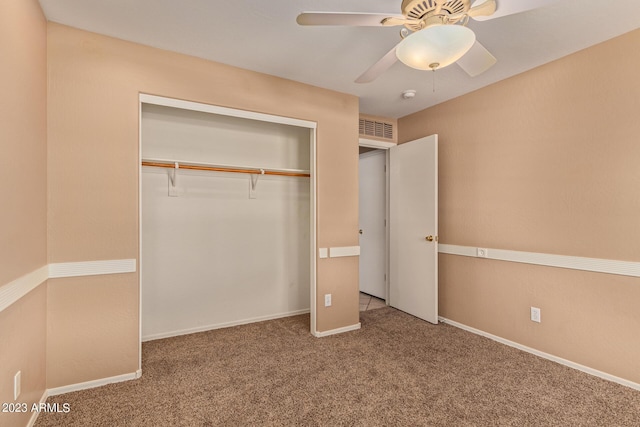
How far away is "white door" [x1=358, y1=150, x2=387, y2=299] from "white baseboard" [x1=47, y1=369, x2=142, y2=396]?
310 centimetres

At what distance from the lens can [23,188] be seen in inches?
66.1

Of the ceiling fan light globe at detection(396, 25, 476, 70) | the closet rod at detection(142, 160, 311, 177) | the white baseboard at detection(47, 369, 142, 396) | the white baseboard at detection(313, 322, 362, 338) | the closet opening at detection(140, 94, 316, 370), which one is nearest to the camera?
the ceiling fan light globe at detection(396, 25, 476, 70)

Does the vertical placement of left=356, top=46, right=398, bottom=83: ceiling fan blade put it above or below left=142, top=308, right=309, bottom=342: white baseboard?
above

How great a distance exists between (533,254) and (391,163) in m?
1.90

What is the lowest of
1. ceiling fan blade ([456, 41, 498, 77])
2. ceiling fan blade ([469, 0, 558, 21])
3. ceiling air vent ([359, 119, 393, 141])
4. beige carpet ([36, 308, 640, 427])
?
beige carpet ([36, 308, 640, 427])

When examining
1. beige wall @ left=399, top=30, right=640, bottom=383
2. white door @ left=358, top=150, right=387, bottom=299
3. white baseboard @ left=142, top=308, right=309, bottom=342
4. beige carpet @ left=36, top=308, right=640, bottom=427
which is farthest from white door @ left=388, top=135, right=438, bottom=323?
white baseboard @ left=142, top=308, right=309, bottom=342

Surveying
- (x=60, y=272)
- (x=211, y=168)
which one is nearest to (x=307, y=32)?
(x=211, y=168)

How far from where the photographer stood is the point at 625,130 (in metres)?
2.22

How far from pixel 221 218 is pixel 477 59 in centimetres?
262

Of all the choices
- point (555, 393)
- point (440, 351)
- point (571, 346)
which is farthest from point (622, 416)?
point (440, 351)

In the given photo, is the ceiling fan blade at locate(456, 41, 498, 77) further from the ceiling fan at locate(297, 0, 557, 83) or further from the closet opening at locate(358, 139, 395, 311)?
the closet opening at locate(358, 139, 395, 311)

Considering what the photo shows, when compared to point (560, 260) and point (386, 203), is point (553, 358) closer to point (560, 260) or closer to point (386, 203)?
point (560, 260)

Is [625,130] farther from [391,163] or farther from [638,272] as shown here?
[391,163]

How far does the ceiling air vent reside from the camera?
3.87 m
